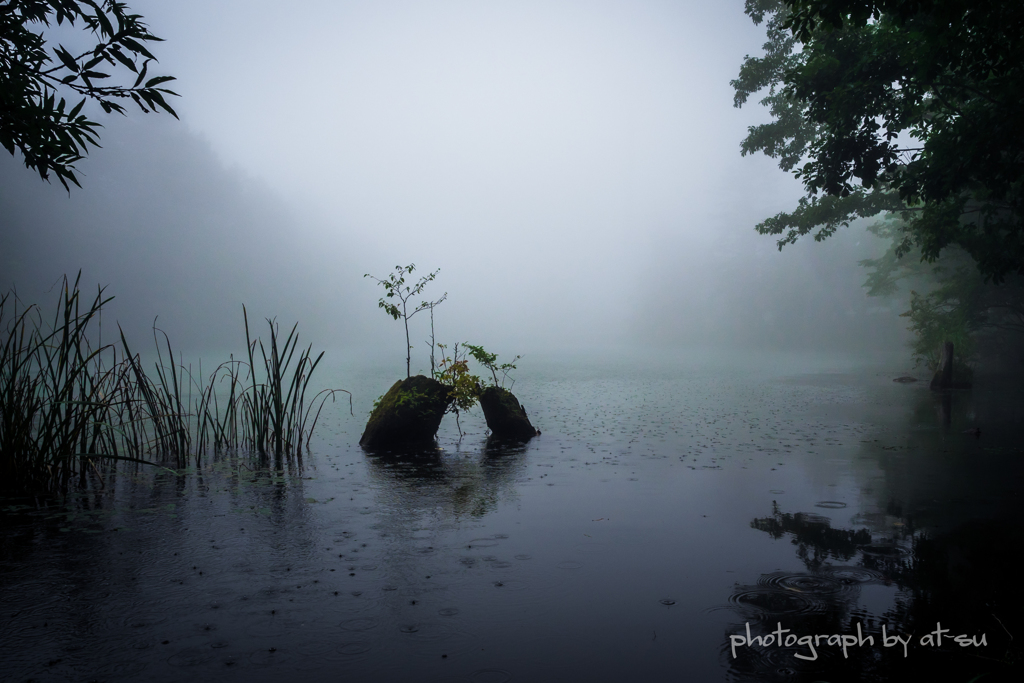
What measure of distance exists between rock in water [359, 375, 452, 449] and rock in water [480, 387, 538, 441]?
504 millimetres

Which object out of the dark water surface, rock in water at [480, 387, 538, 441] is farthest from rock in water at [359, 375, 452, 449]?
the dark water surface

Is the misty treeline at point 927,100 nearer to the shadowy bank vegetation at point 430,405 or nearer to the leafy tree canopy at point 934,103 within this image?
the leafy tree canopy at point 934,103

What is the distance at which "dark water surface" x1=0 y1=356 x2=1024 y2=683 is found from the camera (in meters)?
2.30

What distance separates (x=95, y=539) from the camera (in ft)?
11.8

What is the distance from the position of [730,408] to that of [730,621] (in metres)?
8.30

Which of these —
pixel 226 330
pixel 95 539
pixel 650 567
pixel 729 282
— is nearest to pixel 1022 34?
pixel 650 567

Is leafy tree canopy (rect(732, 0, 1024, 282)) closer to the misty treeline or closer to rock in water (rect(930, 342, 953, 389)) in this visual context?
the misty treeline

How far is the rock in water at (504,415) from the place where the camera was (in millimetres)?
7496

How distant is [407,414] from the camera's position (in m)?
7.08

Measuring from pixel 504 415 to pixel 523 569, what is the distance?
4310 mm

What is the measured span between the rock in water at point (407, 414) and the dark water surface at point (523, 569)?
2.32 ft

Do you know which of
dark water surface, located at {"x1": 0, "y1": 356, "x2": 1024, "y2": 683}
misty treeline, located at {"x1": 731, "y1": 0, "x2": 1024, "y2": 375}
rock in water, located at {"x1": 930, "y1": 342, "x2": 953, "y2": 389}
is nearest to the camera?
dark water surface, located at {"x1": 0, "y1": 356, "x2": 1024, "y2": 683}

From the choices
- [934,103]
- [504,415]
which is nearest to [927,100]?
[934,103]

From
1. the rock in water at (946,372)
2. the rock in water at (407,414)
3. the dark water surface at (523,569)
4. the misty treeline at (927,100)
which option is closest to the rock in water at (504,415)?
the rock in water at (407,414)
